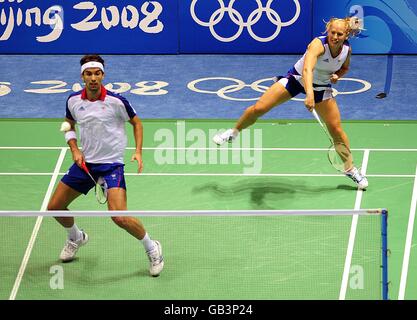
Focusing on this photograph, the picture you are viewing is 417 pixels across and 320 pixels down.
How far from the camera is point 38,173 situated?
39.4 feet

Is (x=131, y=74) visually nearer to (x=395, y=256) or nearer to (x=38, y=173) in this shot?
(x=38, y=173)

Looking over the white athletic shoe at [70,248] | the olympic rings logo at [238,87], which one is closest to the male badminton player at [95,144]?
the white athletic shoe at [70,248]

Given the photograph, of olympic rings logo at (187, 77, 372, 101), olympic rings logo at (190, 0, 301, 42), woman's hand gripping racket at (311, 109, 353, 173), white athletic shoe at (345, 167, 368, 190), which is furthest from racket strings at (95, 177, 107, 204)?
olympic rings logo at (190, 0, 301, 42)

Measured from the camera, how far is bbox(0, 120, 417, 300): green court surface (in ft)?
29.1

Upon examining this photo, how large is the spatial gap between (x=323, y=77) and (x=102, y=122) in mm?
2775

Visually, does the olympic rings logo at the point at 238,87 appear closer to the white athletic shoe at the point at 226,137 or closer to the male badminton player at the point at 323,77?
the white athletic shoe at the point at 226,137

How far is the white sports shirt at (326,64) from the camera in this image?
430 inches

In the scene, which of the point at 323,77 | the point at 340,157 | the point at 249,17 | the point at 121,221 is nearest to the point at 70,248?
the point at 121,221

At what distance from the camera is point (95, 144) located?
9.56 m

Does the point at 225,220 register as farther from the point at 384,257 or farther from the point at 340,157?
the point at 340,157

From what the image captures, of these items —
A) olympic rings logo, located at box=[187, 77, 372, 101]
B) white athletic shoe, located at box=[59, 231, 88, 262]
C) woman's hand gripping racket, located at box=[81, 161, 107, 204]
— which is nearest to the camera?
white athletic shoe, located at box=[59, 231, 88, 262]

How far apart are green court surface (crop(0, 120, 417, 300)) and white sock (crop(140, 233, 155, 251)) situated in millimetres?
230

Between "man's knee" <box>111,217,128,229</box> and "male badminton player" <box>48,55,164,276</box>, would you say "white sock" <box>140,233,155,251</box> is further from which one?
"man's knee" <box>111,217,128,229</box>

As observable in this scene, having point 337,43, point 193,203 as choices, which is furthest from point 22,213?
point 337,43
